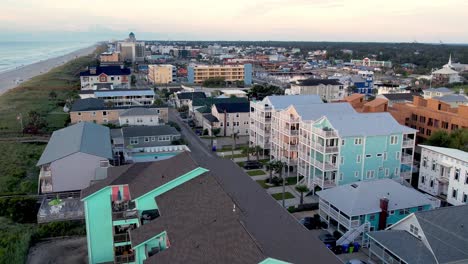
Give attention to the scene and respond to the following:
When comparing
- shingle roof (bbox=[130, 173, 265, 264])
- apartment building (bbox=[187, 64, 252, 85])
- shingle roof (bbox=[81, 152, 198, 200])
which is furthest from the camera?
apartment building (bbox=[187, 64, 252, 85])

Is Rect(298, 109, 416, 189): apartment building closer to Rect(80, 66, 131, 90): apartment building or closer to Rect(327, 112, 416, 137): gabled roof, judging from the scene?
Rect(327, 112, 416, 137): gabled roof

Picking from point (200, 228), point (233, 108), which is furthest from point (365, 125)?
point (233, 108)

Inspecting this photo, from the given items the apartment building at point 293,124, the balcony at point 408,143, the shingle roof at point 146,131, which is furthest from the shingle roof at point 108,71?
the balcony at point 408,143

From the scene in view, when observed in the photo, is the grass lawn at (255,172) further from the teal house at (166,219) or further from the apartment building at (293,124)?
the teal house at (166,219)

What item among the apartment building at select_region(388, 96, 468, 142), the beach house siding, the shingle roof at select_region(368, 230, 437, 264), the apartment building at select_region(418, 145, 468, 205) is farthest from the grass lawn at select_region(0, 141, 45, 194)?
the apartment building at select_region(388, 96, 468, 142)

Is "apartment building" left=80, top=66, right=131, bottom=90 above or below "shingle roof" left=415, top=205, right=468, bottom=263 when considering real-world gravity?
above

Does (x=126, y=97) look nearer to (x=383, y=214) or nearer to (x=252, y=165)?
(x=252, y=165)
